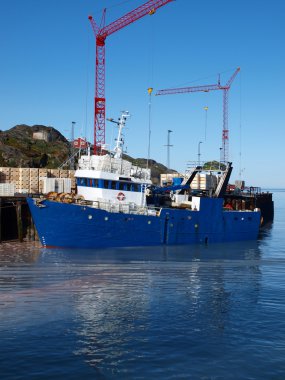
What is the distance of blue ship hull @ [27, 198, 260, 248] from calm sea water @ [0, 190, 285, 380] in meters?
3.12

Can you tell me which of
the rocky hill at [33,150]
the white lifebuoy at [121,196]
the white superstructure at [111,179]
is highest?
the rocky hill at [33,150]

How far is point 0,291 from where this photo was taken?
63.7 feet

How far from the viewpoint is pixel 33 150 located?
262ft

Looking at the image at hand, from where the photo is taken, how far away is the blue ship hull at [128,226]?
3086cm

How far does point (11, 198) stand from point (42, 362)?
82.3ft

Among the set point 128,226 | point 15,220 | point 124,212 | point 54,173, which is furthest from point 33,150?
point 128,226

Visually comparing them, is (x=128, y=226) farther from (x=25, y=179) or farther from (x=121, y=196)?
(x=25, y=179)

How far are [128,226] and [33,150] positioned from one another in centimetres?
5150

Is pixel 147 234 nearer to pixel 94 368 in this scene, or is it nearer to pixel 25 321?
pixel 25 321

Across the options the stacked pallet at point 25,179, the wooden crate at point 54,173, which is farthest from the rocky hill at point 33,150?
the stacked pallet at point 25,179

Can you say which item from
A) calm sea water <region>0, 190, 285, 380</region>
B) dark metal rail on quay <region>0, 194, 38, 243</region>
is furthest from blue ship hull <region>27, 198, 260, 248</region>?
dark metal rail on quay <region>0, 194, 38, 243</region>

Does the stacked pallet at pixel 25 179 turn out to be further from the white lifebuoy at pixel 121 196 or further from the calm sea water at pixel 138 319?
the calm sea water at pixel 138 319

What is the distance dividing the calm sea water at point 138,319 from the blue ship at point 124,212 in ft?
11.1

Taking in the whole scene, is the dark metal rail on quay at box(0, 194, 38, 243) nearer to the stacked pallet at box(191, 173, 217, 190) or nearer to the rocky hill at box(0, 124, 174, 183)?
the rocky hill at box(0, 124, 174, 183)
